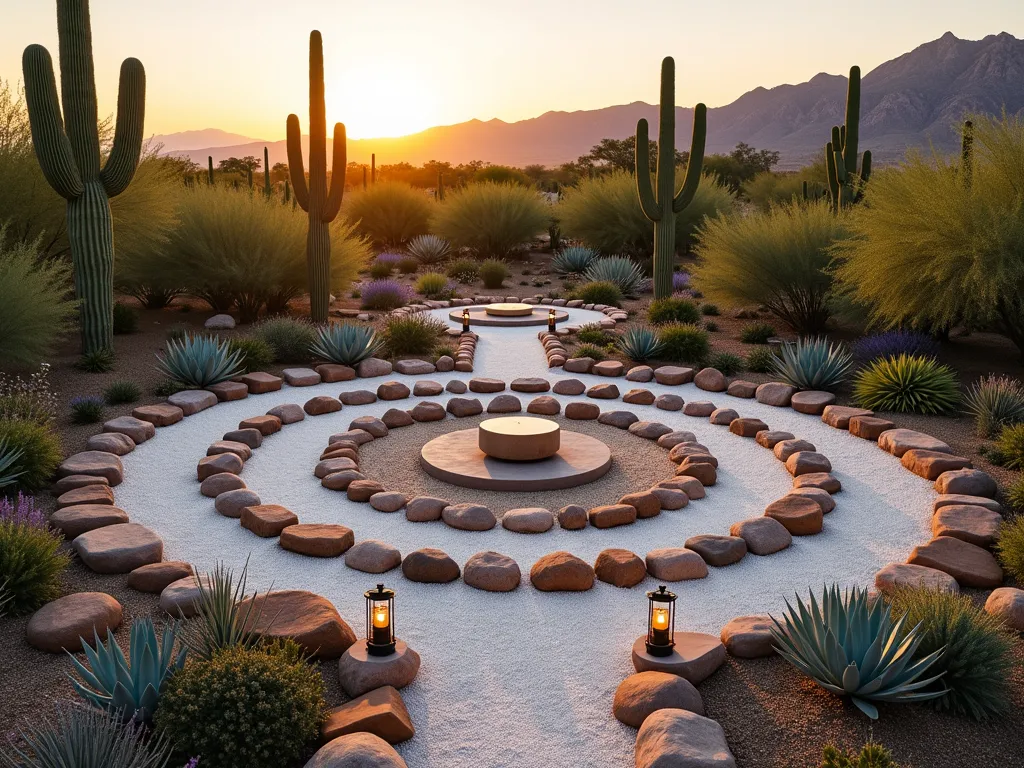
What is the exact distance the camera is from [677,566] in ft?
18.9

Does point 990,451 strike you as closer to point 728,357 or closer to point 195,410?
point 728,357

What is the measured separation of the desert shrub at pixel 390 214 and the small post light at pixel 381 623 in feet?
84.0

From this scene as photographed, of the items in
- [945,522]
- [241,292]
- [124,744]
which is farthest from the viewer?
[241,292]

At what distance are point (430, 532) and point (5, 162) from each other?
9.53 metres

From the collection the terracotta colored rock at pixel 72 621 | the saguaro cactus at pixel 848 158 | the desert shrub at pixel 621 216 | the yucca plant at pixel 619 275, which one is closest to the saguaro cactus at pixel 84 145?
the terracotta colored rock at pixel 72 621

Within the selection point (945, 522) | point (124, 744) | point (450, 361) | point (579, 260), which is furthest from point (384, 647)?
point (579, 260)

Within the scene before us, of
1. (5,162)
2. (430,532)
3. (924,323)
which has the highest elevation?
(5,162)

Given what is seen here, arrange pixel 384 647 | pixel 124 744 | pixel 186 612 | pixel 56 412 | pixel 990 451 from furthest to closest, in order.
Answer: pixel 56 412
pixel 990 451
pixel 186 612
pixel 384 647
pixel 124 744

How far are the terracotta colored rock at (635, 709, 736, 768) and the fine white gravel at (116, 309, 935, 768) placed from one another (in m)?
0.16

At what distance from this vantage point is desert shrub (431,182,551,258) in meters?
26.2

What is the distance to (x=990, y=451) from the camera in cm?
809

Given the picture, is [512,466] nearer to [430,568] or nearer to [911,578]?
[430,568]

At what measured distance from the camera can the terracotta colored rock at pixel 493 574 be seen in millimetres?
5535

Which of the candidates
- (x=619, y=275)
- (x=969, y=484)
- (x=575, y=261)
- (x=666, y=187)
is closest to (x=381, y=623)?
(x=969, y=484)
